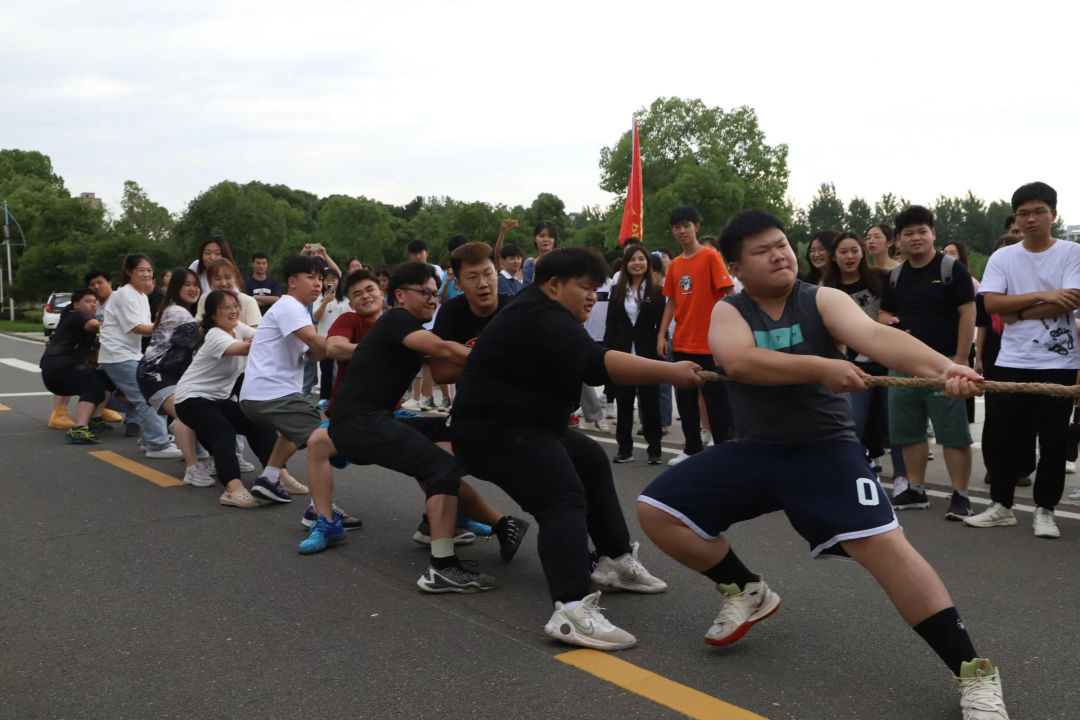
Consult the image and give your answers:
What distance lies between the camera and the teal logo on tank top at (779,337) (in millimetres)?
3547

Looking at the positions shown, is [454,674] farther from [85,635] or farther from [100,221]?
[100,221]

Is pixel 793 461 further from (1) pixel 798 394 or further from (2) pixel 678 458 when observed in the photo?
(2) pixel 678 458

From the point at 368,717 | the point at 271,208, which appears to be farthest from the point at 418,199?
the point at 368,717

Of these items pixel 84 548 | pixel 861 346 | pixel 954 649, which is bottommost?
pixel 84 548

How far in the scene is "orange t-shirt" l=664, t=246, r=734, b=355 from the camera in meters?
7.63

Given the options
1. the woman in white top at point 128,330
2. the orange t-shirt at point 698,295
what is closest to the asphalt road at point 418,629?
the orange t-shirt at point 698,295

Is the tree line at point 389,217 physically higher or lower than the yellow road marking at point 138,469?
higher

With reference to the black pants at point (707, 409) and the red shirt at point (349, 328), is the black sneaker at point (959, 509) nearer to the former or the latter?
the black pants at point (707, 409)

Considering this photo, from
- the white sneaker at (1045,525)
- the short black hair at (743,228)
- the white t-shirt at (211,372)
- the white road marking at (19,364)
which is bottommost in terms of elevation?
the white road marking at (19,364)

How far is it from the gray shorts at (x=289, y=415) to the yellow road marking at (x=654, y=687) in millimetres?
3003

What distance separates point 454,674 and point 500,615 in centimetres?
73

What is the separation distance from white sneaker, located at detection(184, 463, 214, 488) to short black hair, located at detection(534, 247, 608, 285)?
418 centimetres

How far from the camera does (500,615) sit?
14.2 ft

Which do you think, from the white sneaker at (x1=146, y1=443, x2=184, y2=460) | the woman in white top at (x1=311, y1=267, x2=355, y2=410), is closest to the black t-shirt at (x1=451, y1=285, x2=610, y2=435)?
the white sneaker at (x1=146, y1=443, x2=184, y2=460)
